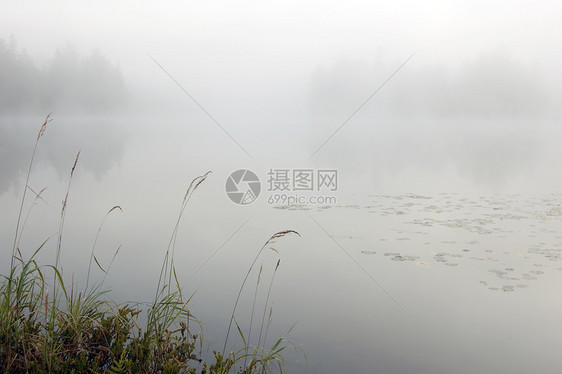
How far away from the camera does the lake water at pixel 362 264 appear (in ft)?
10.3

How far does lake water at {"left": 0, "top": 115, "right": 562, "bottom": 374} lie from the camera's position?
3129mm

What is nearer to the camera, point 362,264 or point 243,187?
point 362,264

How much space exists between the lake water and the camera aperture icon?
19 centimetres

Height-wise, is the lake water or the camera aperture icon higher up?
the camera aperture icon

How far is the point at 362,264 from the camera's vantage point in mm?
4648

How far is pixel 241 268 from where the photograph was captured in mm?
4531

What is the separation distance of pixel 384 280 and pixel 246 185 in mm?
5343

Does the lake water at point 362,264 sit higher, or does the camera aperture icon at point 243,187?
the camera aperture icon at point 243,187

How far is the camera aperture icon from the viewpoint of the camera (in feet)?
26.7

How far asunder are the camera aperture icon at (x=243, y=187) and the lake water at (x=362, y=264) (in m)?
0.19

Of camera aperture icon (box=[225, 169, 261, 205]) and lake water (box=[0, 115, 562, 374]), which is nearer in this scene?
lake water (box=[0, 115, 562, 374])

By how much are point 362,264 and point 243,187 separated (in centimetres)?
481

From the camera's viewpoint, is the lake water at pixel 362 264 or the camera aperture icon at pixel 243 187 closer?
the lake water at pixel 362 264

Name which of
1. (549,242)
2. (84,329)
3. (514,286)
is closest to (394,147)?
(549,242)
